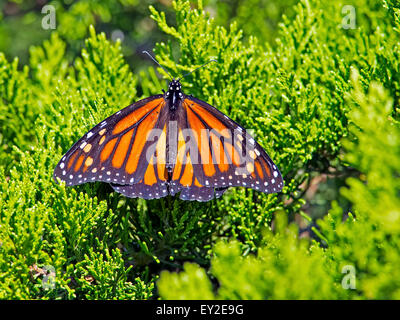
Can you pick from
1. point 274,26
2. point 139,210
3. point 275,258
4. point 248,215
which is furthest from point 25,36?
point 275,258

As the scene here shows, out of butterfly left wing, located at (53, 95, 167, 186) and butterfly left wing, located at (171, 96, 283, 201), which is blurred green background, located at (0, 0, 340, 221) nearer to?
butterfly left wing, located at (171, 96, 283, 201)

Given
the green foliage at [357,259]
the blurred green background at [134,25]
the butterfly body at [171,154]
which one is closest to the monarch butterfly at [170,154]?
the butterfly body at [171,154]

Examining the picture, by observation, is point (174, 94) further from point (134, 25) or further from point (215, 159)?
point (134, 25)

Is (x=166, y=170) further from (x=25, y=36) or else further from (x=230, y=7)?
(x=25, y=36)

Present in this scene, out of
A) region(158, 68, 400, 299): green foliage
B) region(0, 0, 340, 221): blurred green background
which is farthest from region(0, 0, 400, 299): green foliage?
region(0, 0, 340, 221): blurred green background
